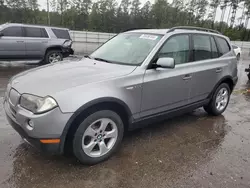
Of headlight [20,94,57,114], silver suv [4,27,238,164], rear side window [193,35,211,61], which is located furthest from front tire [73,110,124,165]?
rear side window [193,35,211,61]

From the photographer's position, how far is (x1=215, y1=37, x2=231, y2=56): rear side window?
15.9ft

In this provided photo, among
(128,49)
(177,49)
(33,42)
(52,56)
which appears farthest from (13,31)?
(177,49)

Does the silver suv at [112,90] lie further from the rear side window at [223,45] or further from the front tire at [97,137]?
the rear side window at [223,45]

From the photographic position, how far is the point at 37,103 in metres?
2.61

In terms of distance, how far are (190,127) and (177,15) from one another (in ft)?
157

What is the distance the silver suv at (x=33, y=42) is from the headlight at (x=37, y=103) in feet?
24.4

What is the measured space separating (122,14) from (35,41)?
120ft

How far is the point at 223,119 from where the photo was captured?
4.98m

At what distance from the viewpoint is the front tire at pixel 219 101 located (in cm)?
483

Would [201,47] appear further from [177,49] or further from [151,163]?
[151,163]

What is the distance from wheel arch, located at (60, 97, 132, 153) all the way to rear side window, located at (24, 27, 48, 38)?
790 cm

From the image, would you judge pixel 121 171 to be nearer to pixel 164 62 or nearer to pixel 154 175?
pixel 154 175

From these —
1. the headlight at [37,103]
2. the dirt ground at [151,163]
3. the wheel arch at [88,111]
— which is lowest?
the dirt ground at [151,163]

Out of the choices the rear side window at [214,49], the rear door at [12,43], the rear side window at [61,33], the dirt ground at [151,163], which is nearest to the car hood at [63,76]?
the dirt ground at [151,163]
